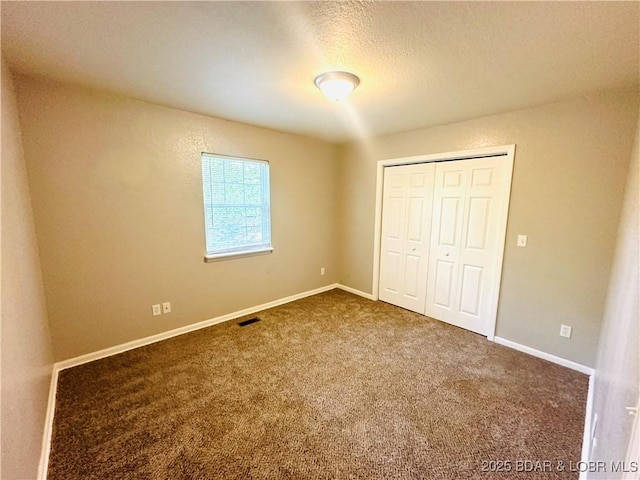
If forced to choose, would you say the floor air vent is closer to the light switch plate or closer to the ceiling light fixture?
the ceiling light fixture

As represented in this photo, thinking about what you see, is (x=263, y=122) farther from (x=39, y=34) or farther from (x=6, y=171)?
(x=6, y=171)

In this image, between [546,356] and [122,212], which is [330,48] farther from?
[546,356]

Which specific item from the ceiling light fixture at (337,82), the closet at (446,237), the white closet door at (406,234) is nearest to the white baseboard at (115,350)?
the white closet door at (406,234)

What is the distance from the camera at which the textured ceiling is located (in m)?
1.32

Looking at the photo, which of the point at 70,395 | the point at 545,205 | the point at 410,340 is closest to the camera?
the point at 70,395

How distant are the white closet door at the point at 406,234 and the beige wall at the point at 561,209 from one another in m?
0.62

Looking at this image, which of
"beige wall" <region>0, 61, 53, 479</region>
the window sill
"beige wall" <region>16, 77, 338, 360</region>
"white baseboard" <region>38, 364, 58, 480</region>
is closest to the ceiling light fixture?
"beige wall" <region>16, 77, 338, 360</region>

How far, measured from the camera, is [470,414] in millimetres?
1884

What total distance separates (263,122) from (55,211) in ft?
7.01

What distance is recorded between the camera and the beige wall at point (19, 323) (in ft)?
3.64

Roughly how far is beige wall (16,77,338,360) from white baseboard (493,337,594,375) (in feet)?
9.65

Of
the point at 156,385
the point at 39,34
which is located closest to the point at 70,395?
the point at 156,385

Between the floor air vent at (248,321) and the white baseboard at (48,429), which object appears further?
the floor air vent at (248,321)

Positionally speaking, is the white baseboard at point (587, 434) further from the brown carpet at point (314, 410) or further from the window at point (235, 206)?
the window at point (235, 206)
